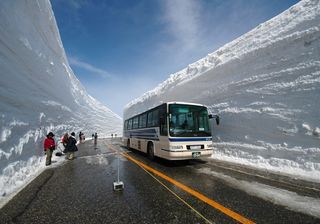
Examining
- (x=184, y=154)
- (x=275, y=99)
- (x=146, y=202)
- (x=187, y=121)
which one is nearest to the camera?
(x=146, y=202)

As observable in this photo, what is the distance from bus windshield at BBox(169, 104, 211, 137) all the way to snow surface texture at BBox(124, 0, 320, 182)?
3.08m

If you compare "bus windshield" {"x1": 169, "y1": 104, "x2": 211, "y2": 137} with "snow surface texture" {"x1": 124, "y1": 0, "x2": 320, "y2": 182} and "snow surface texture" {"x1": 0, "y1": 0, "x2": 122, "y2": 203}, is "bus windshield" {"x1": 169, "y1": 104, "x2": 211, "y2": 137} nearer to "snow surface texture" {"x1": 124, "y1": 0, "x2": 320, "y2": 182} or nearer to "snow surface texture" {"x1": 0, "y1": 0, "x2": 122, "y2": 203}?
"snow surface texture" {"x1": 124, "y1": 0, "x2": 320, "y2": 182}

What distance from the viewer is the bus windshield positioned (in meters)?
7.29

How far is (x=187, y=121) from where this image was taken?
7.57 meters

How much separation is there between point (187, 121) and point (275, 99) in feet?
18.1

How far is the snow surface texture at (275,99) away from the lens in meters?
7.17

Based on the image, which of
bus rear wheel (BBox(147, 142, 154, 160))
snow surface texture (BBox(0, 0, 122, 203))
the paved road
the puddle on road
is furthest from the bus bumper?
snow surface texture (BBox(0, 0, 122, 203))

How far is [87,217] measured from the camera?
3176 millimetres

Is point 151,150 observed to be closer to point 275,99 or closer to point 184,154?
point 184,154

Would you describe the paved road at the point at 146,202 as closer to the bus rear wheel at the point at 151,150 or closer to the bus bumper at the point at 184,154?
the bus bumper at the point at 184,154

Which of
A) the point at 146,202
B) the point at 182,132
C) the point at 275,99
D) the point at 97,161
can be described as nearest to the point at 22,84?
the point at 97,161

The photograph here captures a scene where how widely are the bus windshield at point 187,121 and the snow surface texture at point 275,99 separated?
3075 mm

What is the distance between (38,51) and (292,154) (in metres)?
17.8

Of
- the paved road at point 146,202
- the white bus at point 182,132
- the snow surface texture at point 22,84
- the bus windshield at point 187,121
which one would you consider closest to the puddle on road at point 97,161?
the snow surface texture at point 22,84
